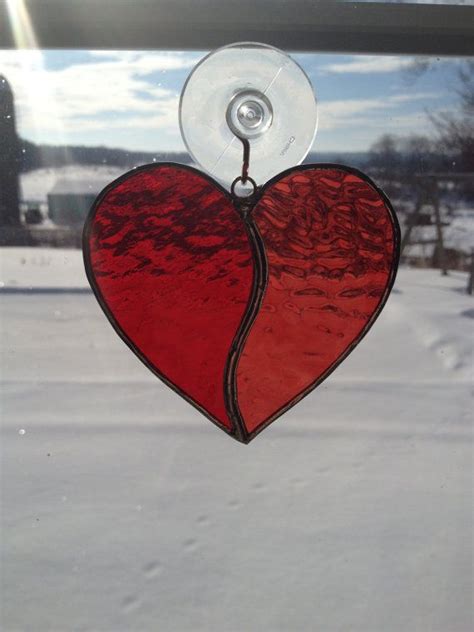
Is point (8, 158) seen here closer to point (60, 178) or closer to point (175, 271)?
point (60, 178)

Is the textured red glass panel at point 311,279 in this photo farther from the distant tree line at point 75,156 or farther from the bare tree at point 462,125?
the bare tree at point 462,125

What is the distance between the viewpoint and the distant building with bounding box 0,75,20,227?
2.29 feet

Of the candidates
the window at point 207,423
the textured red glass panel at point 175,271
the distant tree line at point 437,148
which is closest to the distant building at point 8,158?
the window at point 207,423

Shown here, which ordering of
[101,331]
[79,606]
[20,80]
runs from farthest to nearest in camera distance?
[101,331], [20,80], [79,606]

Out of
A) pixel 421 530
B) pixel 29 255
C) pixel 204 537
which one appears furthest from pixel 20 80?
pixel 421 530

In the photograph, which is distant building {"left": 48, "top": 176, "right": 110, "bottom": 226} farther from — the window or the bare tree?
the bare tree

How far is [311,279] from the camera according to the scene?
18.8 inches

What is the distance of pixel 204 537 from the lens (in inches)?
27.3

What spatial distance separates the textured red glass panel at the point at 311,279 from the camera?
456 millimetres

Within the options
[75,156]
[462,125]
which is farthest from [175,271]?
[462,125]

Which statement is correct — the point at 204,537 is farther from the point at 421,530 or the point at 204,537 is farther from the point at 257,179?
the point at 257,179

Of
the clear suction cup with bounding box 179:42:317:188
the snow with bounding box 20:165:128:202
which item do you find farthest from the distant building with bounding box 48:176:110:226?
the clear suction cup with bounding box 179:42:317:188

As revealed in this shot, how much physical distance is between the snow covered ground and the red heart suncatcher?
0.24m

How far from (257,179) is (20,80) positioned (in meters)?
0.40
